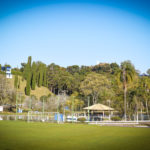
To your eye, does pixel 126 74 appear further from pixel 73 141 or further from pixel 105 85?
pixel 73 141

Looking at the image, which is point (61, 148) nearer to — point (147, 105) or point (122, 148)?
point (122, 148)

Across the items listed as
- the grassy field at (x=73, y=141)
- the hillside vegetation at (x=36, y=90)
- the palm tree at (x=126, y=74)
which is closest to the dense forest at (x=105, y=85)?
the palm tree at (x=126, y=74)

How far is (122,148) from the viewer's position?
355 inches

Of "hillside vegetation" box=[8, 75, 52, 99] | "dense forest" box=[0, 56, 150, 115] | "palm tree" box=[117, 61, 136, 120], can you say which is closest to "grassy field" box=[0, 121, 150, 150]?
"dense forest" box=[0, 56, 150, 115]

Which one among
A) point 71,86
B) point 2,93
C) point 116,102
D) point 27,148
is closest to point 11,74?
point 71,86

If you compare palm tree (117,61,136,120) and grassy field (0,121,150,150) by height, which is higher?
palm tree (117,61,136,120)

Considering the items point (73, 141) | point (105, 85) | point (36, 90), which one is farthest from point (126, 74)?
point (36, 90)

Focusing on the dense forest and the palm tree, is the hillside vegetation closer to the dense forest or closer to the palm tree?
the dense forest

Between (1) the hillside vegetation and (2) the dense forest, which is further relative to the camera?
(1) the hillside vegetation

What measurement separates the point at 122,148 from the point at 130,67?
29.7 metres

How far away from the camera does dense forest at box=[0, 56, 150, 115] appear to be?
124 feet

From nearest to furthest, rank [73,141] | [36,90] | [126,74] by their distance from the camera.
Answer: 1. [73,141]
2. [126,74]
3. [36,90]

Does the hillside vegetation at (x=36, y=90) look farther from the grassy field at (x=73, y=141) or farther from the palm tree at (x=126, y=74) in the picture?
the grassy field at (x=73, y=141)

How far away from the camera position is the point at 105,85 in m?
56.0
